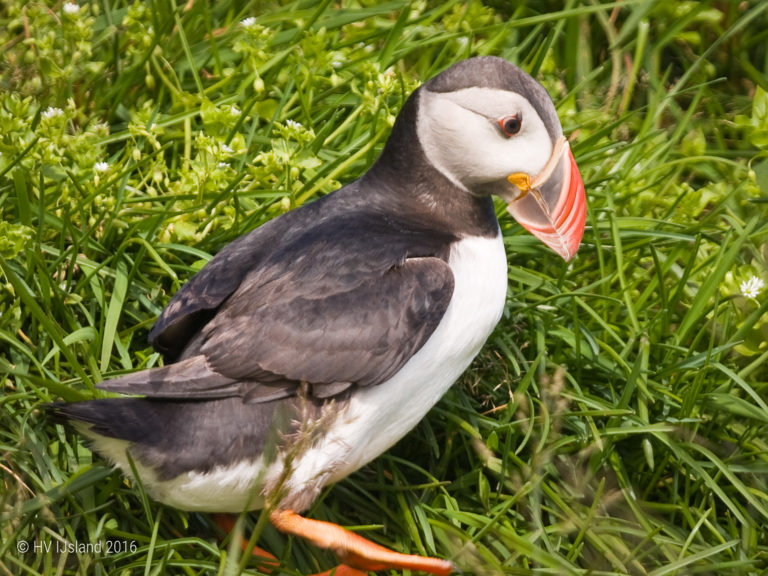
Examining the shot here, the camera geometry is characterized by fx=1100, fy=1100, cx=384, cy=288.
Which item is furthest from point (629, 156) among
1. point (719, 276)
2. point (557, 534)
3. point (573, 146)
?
point (557, 534)

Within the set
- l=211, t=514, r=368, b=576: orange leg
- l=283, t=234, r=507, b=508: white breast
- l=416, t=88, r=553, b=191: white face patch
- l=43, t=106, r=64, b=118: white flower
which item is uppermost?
l=43, t=106, r=64, b=118: white flower

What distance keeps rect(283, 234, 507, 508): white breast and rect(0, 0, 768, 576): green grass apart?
0.17 m

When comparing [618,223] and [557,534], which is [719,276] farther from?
[557,534]

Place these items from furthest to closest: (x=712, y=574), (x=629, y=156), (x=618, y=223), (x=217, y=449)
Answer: (x=629, y=156) → (x=618, y=223) → (x=712, y=574) → (x=217, y=449)

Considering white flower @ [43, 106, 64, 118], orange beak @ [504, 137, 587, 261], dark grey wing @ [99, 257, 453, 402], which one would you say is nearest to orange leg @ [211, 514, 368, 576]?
dark grey wing @ [99, 257, 453, 402]

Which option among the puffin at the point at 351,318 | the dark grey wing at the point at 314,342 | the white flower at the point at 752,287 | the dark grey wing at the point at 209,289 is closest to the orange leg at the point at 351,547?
the puffin at the point at 351,318

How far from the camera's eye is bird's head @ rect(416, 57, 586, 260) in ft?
10.5

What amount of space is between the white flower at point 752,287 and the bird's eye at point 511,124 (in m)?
1.02

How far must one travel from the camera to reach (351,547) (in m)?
3.06

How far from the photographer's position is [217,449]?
2934 mm

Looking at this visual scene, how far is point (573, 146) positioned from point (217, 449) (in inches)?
76.9

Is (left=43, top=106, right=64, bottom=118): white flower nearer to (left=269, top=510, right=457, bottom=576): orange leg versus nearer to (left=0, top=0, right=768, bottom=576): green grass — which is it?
(left=0, top=0, right=768, bottom=576): green grass

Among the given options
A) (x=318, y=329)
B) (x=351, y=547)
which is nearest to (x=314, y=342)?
(x=318, y=329)

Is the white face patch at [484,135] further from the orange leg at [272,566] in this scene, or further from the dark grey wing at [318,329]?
the orange leg at [272,566]
